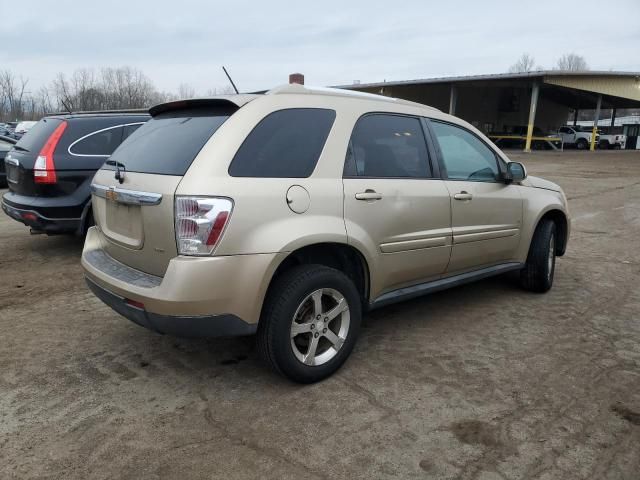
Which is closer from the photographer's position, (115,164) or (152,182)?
(152,182)

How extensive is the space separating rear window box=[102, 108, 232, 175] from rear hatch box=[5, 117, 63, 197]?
2.68m

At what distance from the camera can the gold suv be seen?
2691 millimetres

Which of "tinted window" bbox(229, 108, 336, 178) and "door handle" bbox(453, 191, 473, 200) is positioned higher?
"tinted window" bbox(229, 108, 336, 178)

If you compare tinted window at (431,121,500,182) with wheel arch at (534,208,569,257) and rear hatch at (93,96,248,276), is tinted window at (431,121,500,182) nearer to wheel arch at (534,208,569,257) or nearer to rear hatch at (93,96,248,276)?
wheel arch at (534,208,569,257)

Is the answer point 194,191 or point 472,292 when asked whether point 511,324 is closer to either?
point 472,292

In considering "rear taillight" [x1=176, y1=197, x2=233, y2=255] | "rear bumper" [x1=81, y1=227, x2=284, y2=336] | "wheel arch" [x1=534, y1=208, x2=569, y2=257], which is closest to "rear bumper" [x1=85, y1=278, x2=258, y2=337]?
"rear bumper" [x1=81, y1=227, x2=284, y2=336]

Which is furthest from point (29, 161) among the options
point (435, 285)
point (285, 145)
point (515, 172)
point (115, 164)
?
point (515, 172)

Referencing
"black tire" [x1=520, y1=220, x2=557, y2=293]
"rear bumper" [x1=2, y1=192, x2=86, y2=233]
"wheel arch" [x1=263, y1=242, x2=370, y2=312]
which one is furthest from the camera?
"rear bumper" [x1=2, y1=192, x2=86, y2=233]

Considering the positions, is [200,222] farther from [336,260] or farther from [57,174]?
[57,174]

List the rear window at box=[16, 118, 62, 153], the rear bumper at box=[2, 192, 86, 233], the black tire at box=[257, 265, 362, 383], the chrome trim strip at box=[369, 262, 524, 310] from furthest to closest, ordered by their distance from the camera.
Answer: the rear window at box=[16, 118, 62, 153] < the rear bumper at box=[2, 192, 86, 233] < the chrome trim strip at box=[369, 262, 524, 310] < the black tire at box=[257, 265, 362, 383]

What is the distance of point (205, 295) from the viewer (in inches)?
105

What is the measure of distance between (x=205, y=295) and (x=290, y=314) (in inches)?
19.9

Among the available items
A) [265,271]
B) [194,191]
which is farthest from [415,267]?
[194,191]

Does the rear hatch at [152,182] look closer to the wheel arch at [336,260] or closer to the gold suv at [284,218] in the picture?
the gold suv at [284,218]
